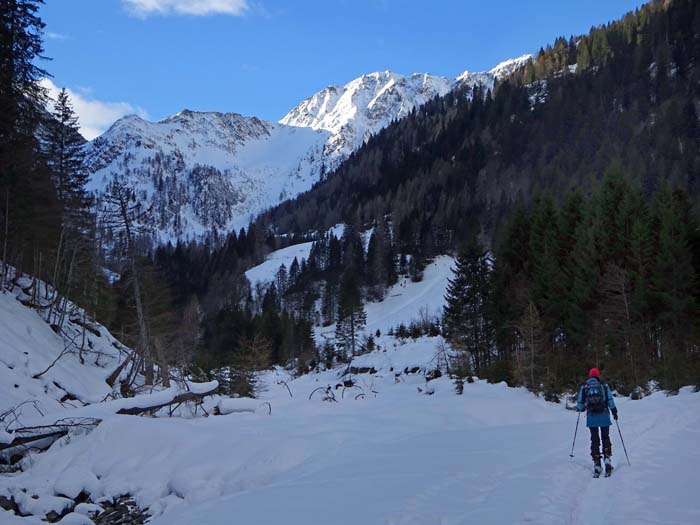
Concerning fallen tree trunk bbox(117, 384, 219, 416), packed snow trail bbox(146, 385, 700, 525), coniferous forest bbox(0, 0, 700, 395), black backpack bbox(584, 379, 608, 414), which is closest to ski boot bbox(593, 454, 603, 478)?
packed snow trail bbox(146, 385, 700, 525)

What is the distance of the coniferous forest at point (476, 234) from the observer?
20859mm

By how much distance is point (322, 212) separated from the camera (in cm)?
17712

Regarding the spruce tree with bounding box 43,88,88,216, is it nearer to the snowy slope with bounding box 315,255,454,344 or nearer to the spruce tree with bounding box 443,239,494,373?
the spruce tree with bounding box 443,239,494,373

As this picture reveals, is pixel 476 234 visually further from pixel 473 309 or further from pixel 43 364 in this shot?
pixel 43 364

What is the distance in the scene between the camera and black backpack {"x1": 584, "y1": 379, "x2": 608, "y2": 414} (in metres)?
8.88

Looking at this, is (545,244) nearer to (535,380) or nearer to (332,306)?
(535,380)

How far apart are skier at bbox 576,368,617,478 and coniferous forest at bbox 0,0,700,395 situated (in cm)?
1070

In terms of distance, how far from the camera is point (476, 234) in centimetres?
4916

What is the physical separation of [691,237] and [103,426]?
30.9 meters

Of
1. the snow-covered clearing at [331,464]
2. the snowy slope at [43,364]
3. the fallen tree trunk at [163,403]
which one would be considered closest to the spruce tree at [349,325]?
the snowy slope at [43,364]

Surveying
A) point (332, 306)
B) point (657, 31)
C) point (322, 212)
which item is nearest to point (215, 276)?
point (332, 306)

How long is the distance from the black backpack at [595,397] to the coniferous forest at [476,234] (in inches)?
422

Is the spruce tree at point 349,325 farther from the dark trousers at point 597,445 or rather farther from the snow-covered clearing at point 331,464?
the dark trousers at point 597,445

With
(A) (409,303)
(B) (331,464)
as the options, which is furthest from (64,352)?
(A) (409,303)
